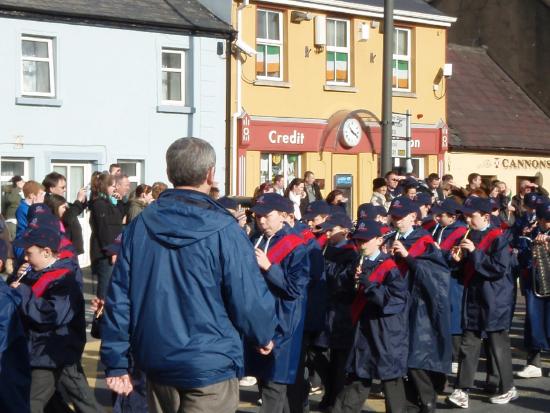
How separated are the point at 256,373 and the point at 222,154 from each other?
18.5m

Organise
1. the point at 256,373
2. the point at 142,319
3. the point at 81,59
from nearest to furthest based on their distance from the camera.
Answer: the point at 142,319 → the point at 256,373 → the point at 81,59

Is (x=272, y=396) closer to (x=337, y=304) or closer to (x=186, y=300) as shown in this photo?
(x=337, y=304)

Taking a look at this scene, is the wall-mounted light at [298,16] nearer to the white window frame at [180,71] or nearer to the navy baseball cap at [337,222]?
the white window frame at [180,71]

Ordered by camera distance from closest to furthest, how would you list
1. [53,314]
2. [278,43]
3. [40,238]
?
[53,314] → [40,238] → [278,43]

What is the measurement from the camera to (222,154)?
88.0 ft

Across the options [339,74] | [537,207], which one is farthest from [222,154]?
[537,207]

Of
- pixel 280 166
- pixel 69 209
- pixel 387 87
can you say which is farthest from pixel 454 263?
pixel 280 166

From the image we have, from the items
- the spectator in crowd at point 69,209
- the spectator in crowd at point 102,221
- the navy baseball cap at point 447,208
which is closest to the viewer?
the navy baseball cap at point 447,208

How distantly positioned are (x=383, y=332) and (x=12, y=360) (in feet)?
10.4

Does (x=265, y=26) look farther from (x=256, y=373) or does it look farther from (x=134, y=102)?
(x=256, y=373)

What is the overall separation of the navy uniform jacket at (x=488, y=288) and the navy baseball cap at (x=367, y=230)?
6.89 ft

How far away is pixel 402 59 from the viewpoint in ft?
103

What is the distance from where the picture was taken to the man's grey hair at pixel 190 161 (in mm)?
5598

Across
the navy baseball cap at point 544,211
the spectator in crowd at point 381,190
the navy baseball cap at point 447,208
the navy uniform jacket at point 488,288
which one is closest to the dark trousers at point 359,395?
the navy uniform jacket at point 488,288
